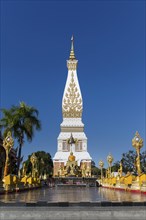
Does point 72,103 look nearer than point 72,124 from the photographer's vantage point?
No

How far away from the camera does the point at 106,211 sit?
7715 millimetres

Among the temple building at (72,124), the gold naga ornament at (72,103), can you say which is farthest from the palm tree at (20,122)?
the gold naga ornament at (72,103)

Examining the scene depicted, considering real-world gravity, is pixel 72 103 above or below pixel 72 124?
above

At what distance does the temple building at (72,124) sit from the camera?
63.8 meters

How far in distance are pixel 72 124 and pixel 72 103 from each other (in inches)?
260

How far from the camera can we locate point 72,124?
70562 mm

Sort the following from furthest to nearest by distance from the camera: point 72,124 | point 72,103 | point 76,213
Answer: point 72,103 < point 72,124 < point 76,213

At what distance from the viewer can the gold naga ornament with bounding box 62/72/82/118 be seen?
7319 cm

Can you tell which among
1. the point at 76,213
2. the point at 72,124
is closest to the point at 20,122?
the point at 76,213

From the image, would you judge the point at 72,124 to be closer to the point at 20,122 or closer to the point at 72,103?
the point at 72,103

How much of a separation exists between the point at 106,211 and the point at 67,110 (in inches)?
2584

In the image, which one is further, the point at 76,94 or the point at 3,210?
the point at 76,94

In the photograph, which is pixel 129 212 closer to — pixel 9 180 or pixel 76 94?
pixel 9 180

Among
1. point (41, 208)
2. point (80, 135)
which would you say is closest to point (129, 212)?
point (41, 208)
